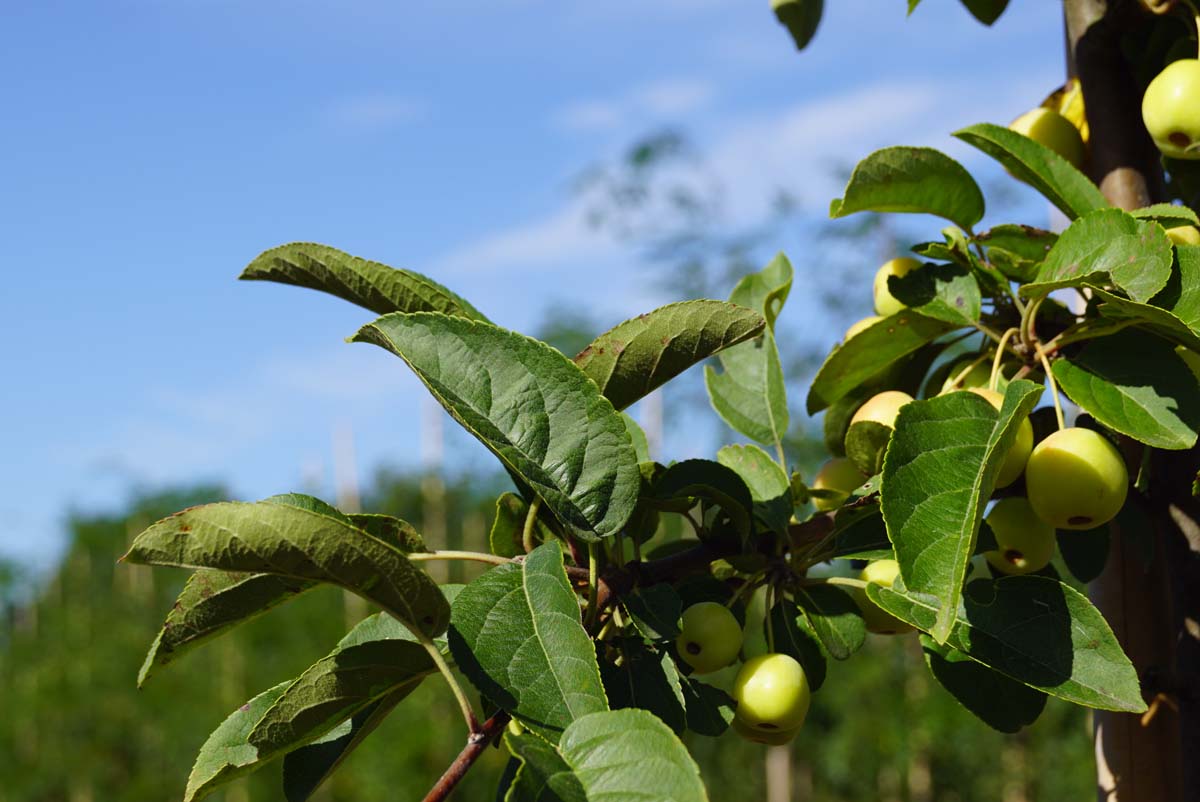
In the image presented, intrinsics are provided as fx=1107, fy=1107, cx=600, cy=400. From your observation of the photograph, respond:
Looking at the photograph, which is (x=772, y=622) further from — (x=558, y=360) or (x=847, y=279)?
(x=847, y=279)

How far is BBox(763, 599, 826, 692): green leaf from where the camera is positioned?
0.78 meters

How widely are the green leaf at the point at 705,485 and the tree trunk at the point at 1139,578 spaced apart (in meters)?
0.34

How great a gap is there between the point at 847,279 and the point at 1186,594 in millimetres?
13360

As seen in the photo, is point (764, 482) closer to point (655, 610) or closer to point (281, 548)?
point (655, 610)

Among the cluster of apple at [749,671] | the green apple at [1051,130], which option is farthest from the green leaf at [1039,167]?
the cluster of apple at [749,671]

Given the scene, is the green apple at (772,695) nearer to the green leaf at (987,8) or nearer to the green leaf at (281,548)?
the green leaf at (281,548)

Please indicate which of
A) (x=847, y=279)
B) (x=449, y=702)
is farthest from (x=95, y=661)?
(x=847, y=279)

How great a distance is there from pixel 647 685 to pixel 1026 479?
0.28 meters

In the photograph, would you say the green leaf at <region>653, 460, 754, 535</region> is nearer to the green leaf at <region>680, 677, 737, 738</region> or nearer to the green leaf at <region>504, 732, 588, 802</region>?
the green leaf at <region>680, 677, 737, 738</region>

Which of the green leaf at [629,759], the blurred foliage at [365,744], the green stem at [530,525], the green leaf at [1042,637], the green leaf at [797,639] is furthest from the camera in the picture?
the blurred foliage at [365,744]

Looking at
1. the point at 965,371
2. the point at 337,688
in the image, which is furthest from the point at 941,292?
the point at 337,688

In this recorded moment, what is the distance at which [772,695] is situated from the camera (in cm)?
69

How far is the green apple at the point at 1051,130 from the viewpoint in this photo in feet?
3.11

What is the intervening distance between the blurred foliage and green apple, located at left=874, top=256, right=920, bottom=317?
711 centimetres
